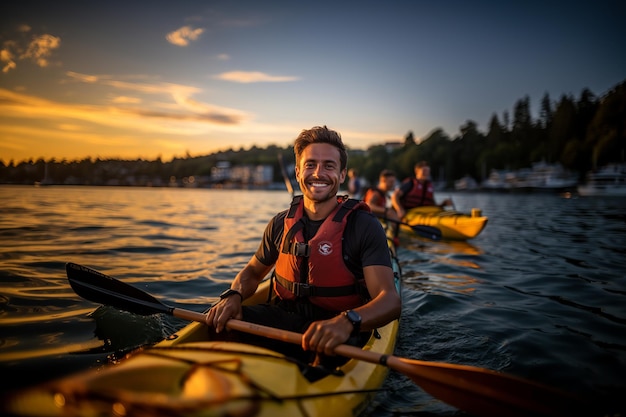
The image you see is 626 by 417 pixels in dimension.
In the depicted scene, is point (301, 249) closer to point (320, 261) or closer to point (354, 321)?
point (320, 261)

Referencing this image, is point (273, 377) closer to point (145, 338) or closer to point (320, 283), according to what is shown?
point (320, 283)

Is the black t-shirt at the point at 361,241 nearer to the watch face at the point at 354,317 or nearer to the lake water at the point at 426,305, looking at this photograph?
the watch face at the point at 354,317

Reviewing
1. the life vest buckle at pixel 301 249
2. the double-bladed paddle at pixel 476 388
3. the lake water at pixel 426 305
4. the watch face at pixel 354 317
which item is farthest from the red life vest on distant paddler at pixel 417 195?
the double-bladed paddle at pixel 476 388

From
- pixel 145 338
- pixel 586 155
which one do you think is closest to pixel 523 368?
pixel 145 338

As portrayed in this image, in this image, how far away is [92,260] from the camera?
7.27 metres

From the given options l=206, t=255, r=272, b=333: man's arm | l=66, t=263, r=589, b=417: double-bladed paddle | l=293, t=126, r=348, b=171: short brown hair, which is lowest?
l=66, t=263, r=589, b=417: double-bladed paddle

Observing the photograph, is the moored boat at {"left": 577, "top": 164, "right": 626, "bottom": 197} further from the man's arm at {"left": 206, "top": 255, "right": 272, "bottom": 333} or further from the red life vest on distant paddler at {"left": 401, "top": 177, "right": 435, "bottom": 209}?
the man's arm at {"left": 206, "top": 255, "right": 272, "bottom": 333}

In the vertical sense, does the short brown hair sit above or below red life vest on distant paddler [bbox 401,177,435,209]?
above

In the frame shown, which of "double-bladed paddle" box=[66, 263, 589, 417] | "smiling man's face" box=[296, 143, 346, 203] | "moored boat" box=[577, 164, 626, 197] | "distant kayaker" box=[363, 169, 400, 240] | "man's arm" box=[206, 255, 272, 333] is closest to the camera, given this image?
"double-bladed paddle" box=[66, 263, 589, 417]

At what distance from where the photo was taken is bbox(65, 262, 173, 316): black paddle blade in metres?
3.63

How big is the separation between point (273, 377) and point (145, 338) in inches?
98.4

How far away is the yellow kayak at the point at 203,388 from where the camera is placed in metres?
1.32

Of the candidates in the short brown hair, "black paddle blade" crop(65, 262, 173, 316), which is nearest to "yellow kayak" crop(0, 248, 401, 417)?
the short brown hair

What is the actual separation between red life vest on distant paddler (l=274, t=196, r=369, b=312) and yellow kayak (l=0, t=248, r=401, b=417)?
0.58 metres
